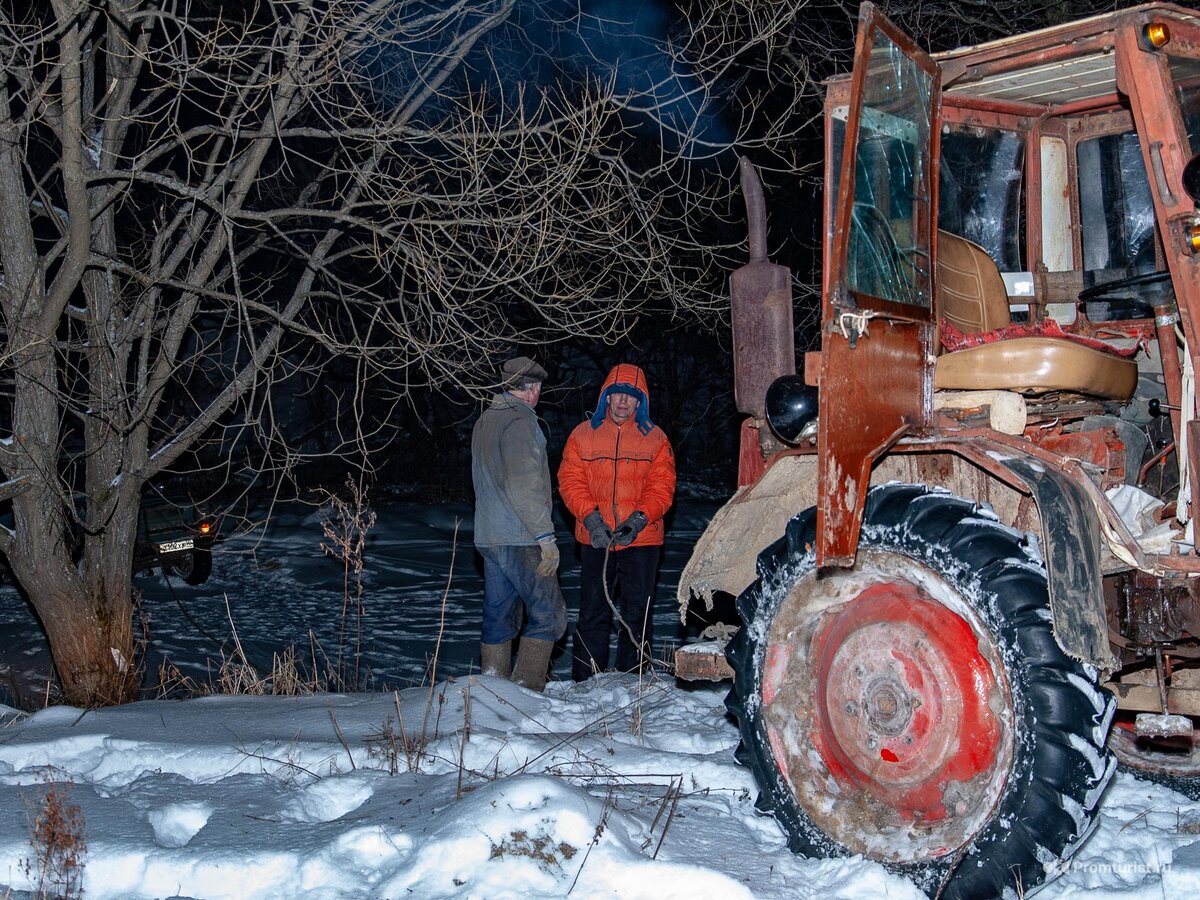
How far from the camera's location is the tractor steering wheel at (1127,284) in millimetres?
3615

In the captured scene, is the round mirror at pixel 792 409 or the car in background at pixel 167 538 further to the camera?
the car in background at pixel 167 538

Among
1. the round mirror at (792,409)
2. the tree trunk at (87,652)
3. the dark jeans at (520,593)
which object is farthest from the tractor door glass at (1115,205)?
the tree trunk at (87,652)

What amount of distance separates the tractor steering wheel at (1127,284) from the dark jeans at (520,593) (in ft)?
11.3

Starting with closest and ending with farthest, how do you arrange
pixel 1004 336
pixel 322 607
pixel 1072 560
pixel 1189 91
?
pixel 1072 560 → pixel 1189 91 → pixel 1004 336 → pixel 322 607

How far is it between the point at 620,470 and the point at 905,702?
3.66m

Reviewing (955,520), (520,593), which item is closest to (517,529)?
(520,593)

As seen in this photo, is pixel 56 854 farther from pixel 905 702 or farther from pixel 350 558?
pixel 350 558

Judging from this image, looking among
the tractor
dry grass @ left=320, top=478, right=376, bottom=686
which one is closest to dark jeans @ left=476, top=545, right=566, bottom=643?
dry grass @ left=320, top=478, right=376, bottom=686

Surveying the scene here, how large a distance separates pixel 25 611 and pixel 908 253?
8.64 m

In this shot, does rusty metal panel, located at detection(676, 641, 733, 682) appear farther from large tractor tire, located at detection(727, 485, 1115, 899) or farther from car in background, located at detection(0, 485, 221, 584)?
car in background, located at detection(0, 485, 221, 584)

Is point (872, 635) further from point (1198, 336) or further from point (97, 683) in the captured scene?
point (97, 683)

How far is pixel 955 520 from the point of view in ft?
10.6

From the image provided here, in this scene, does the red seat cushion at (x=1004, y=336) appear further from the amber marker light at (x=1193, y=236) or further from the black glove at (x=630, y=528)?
the black glove at (x=630, y=528)

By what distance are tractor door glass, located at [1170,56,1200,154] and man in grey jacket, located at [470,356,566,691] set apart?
364 centimetres
